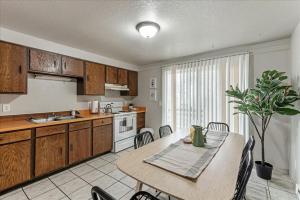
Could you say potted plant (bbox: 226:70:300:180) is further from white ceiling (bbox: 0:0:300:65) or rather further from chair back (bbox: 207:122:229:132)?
white ceiling (bbox: 0:0:300:65)

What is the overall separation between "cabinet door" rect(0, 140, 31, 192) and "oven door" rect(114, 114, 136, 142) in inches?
64.2

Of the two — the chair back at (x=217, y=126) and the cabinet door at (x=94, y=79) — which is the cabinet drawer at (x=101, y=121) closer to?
the cabinet door at (x=94, y=79)

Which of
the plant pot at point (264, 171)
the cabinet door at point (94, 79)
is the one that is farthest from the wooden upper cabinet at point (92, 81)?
the plant pot at point (264, 171)

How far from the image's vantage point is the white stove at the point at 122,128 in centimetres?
342

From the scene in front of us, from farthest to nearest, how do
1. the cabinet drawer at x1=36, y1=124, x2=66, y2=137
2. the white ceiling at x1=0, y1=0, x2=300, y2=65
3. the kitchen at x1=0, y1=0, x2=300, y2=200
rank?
the cabinet drawer at x1=36, y1=124, x2=66, y2=137
the white ceiling at x1=0, y1=0, x2=300, y2=65
the kitchen at x1=0, y1=0, x2=300, y2=200

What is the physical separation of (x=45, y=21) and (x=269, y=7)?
2778 mm

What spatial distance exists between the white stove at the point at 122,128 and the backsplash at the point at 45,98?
2.34ft

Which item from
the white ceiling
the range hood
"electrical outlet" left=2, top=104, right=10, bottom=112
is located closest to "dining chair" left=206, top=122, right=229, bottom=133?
the white ceiling

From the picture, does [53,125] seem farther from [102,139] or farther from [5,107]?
[102,139]

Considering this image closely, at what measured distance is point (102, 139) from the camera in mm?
3182

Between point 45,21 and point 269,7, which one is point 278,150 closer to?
point 269,7

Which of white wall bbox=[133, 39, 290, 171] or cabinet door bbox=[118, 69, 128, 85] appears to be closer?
white wall bbox=[133, 39, 290, 171]

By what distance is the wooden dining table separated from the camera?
0.89 metres

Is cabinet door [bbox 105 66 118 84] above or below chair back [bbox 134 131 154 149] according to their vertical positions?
above
